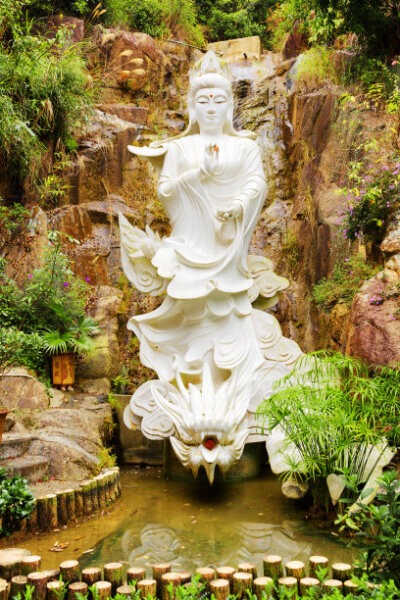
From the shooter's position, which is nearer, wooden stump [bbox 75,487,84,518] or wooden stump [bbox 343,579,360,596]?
wooden stump [bbox 343,579,360,596]

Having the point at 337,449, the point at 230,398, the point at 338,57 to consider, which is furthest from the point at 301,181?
the point at 337,449

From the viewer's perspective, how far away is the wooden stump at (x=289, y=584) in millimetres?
2809

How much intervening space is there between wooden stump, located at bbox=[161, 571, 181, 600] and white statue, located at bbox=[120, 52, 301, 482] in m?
2.25

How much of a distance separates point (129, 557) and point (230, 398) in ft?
6.05

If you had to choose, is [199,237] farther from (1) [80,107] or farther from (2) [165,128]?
(2) [165,128]

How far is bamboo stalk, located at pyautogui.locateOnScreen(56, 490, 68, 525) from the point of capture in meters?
4.25

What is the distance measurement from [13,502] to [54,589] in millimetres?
1080

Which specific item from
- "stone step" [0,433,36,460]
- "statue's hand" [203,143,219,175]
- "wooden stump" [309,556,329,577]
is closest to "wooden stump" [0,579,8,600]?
"wooden stump" [309,556,329,577]

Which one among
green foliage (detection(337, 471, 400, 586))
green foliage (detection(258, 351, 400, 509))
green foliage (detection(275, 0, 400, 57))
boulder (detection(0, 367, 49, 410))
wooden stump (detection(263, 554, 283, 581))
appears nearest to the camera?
green foliage (detection(337, 471, 400, 586))

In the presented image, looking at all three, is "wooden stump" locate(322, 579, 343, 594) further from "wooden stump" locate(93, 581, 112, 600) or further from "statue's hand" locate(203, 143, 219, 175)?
"statue's hand" locate(203, 143, 219, 175)

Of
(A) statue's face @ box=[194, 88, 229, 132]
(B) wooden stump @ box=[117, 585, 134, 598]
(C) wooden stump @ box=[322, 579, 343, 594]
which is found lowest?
(B) wooden stump @ box=[117, 585, 134, 598]

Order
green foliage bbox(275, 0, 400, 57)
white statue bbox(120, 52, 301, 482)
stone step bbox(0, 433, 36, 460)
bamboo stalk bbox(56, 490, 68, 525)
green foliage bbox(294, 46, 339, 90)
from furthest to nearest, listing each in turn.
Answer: green foliage bbox(294, 46, 339, 90), green foliage bbox(275, 0, 400, 57), white statue bbox(120, 52, 301, 482), stone step bbox(0, 433, 36, 460), bamboo stalk bbox(56, 490, 68, 525)

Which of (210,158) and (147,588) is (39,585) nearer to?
(147,588)

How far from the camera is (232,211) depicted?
5.75m
